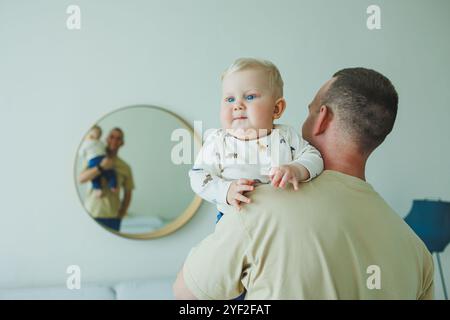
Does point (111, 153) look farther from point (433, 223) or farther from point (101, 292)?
point (433, 223)

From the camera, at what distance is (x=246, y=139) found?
1269 mm

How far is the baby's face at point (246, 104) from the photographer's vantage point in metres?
1.26

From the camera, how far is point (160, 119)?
2.99 meters

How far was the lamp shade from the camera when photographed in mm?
3033

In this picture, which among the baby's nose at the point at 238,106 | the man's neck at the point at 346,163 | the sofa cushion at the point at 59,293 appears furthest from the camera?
the sofa cushion at the point at 59,293

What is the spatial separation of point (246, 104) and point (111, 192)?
1.88 m

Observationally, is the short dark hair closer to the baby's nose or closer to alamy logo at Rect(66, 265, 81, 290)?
the baby's nose

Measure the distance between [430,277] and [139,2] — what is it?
2406 millimetres

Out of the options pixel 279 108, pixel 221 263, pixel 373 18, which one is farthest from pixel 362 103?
pixel 373 18

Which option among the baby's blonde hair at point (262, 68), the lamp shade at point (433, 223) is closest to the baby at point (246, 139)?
the baby's blonde hair at point (262, 68)

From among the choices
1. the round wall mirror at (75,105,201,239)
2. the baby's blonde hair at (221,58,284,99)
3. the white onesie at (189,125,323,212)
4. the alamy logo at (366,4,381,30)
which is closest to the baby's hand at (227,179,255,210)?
the white onesie at (189,125,323,212)

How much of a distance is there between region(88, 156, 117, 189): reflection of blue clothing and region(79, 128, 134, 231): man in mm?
17

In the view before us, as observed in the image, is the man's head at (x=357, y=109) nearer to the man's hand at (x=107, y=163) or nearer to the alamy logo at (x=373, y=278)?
the alamy logo at (x=373, y=278)

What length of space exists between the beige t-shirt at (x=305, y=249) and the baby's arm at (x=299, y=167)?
0.02 metres
